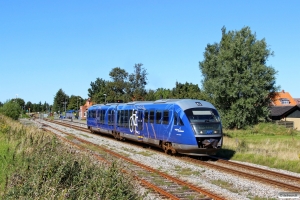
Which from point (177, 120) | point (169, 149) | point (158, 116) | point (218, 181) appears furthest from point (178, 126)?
point (218, 181)

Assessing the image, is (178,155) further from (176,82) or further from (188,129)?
(176,82)

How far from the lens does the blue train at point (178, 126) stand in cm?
1822

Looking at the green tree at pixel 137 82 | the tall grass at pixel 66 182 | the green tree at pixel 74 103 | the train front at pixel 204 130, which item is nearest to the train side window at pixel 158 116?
the train front at pixel 204 130

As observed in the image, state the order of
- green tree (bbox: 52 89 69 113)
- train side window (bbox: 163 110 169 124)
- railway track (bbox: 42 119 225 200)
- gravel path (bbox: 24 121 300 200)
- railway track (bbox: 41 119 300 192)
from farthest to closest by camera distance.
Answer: green tree (bbox: 52 89 69 113) → train side window (bbox: 163 110 169 124) → railway track (bbox: 41 119 300 192) → gravel path (bbox: 24 121 300 200) → railway track (bbox: 42 119 225 200)

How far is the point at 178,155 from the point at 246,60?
3276cm

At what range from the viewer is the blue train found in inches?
717

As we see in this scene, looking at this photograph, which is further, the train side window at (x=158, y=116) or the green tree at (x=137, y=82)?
the green tree at (x=137, y=82)

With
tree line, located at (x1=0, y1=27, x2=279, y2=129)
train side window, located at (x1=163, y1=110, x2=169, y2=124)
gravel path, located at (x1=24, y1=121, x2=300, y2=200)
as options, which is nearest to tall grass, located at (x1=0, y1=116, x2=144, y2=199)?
gravel path, located at (x1=24, y1=121, x2=300, y2=200)

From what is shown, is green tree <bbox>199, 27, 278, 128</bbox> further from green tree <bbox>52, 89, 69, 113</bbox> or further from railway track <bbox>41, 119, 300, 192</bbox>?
green tree <bbox>52, 89, 69, 113</bbox>

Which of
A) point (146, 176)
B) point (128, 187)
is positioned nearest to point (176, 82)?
point (146, 176)

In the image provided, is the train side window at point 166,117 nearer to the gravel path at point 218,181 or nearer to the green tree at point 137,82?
the gravel path at point 218,181

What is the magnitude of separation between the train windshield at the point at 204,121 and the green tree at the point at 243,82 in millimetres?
A: 30969

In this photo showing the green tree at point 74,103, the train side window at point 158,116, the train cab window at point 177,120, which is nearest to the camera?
the train cab window at point 177,120

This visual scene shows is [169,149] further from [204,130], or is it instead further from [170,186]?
[170,186]
